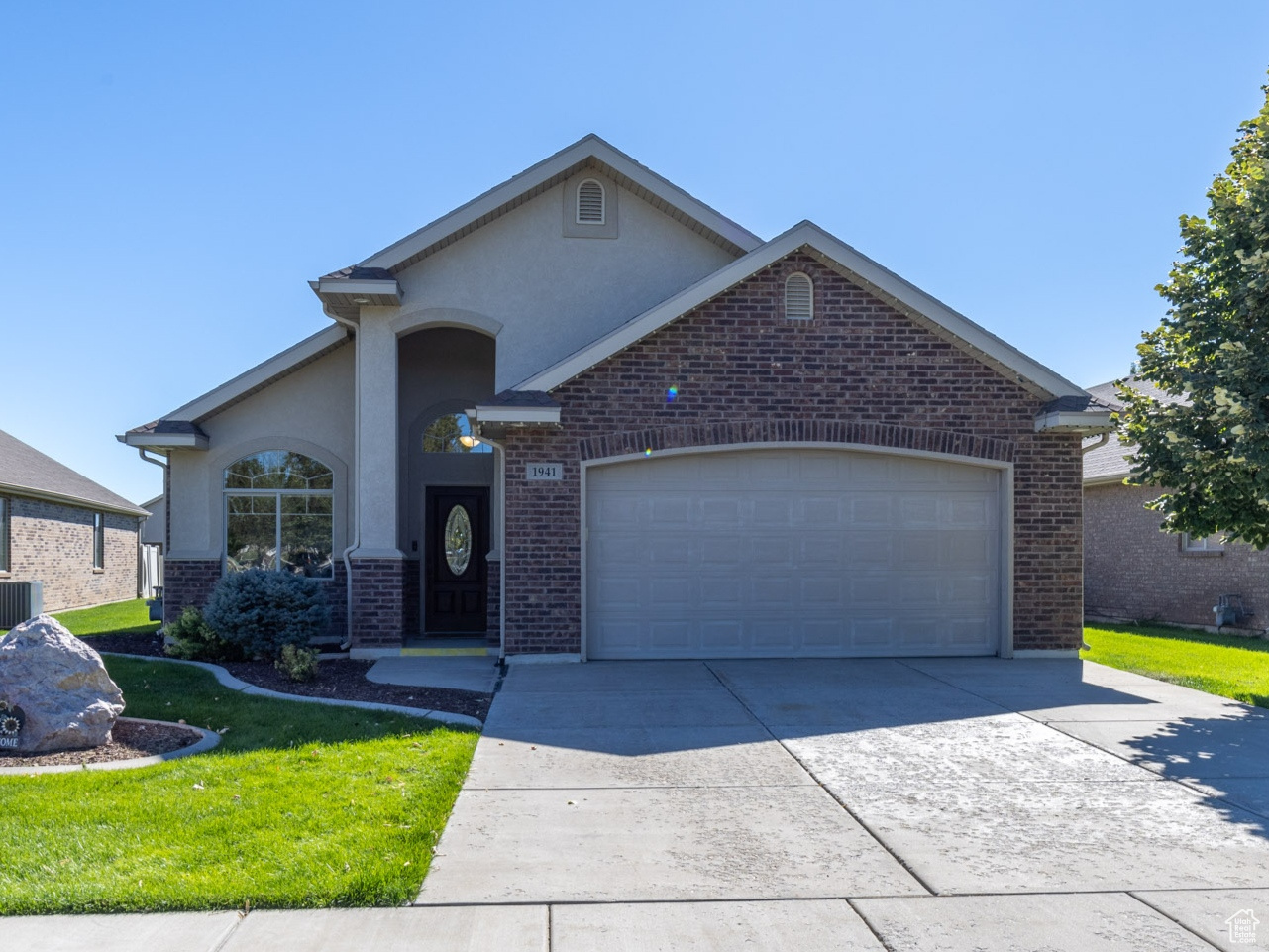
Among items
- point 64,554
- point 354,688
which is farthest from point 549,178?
point 64,554

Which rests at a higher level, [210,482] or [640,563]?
[210,482]

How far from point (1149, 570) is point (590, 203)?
1350 centimetres

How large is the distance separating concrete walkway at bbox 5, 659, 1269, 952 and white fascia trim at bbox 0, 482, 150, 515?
652 inches

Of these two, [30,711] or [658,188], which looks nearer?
[30,711]

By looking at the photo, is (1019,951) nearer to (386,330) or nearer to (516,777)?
(516,777)

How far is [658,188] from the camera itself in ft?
46.0

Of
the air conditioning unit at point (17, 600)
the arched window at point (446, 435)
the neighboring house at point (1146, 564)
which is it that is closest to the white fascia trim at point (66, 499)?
the air conditioning unit at point (17, 600)

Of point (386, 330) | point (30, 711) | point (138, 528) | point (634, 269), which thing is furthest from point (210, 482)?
point (138, 528)

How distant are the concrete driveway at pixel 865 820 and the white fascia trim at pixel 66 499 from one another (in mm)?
16231

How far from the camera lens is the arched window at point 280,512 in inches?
611

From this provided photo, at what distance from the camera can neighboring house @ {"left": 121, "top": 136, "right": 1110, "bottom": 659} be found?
1231cm

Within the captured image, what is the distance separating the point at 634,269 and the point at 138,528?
25615 mm

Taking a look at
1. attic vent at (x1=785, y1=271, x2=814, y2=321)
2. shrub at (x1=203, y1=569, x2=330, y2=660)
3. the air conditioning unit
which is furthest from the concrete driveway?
the air conditioning unit

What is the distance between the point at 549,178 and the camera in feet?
45.2
